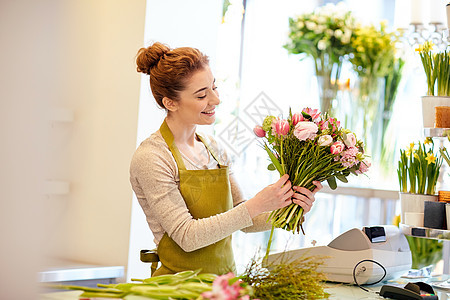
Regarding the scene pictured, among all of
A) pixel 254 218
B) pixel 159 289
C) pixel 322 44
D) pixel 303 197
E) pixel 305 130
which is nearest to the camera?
pixel 159 289

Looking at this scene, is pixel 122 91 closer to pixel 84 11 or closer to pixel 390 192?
pixel 84 11

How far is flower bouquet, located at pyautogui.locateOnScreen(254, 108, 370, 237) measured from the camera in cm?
176

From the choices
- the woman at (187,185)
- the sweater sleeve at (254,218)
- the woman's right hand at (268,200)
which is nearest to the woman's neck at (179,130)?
the woman at (187,185)

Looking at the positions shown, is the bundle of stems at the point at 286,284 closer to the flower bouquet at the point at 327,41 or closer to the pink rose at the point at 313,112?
the pink rose at the point at 313,112

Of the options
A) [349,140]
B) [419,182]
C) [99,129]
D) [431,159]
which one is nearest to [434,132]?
[431,159]

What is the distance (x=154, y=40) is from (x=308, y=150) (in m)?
1.41

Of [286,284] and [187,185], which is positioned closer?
[286,284]

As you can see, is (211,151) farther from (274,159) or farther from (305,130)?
(305,130)

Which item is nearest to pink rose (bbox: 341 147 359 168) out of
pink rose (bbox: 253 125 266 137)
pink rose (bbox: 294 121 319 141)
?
pink rose (bbox: 294 121 319 141)

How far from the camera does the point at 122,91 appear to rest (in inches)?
116

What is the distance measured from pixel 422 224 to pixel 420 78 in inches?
84.7

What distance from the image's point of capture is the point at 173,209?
70.7 inches

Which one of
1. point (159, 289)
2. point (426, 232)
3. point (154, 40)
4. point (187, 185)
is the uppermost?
point (154, 40)

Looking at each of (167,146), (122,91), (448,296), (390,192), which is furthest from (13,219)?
(390,192)
